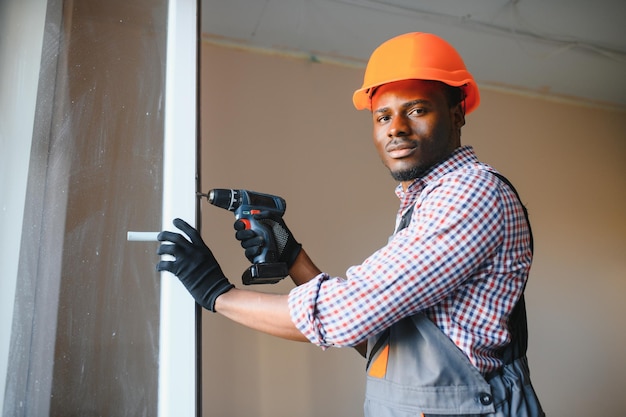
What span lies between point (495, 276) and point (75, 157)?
88 centimetres

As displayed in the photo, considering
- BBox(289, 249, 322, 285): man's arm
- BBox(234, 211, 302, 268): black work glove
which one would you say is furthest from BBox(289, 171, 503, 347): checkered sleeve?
BBox(289, 249, 322, 285): man's arm

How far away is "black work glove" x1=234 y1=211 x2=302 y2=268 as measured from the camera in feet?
4.28

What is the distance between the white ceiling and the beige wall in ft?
0.51

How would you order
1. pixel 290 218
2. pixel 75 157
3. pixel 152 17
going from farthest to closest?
pixel 290 218, pixel 152 17, pixel 75 157

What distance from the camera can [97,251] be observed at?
3.33ft

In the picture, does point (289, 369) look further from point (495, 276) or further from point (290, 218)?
point (495, 276)

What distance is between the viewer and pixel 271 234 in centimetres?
135

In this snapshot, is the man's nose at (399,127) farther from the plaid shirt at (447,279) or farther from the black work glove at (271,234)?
the black work glove at (271,234)

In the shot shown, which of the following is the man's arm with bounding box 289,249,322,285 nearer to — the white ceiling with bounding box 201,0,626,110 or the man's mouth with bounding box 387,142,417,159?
the man's mouth with bounding box 387,142,417,159

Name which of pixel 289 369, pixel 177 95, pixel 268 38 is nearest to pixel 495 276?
pixel 177 95

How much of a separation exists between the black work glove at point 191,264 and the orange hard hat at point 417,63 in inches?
22.7

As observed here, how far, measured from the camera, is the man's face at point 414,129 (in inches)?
47.8

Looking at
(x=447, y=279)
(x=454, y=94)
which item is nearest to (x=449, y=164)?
(x=454, y=94)

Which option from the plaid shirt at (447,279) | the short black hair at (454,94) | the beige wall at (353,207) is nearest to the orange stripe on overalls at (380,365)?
the plaid shirt at (447,279)
